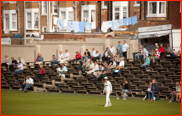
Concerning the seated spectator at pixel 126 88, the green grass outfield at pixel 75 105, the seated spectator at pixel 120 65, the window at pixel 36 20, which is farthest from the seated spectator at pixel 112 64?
the window at pixel 36 20

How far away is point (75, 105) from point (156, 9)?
20.3 meters

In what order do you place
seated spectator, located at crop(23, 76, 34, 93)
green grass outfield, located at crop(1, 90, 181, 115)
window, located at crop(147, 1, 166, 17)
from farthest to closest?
window, located at crop(147, 1, 166, 17)
seated spectator, located at crop(23, 76, 34, 93)
green grass outfield, located at crop(1, 90, 181, 115)

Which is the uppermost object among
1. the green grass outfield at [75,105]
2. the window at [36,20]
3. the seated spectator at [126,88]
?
the window at [36,20]

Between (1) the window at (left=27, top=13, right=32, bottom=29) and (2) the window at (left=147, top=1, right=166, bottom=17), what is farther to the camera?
(1) the window at (left=27, top=13, right=32, bottom=29)

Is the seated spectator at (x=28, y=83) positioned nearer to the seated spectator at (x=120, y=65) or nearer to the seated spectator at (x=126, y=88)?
the seated spectator at (x=120, y=65)

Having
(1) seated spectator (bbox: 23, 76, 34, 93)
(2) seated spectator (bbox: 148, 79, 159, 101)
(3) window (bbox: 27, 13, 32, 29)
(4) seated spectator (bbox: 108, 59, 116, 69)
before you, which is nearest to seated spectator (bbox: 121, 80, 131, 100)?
(2) seated spectator (bbox: 148, 79, 159, 101)

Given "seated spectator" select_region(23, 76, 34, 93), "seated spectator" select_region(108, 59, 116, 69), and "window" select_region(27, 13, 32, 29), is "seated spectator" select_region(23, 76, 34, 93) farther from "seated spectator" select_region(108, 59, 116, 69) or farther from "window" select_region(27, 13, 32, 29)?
"window" select_region(27, 13, 32, 29)

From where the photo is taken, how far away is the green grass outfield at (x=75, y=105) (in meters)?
20.1

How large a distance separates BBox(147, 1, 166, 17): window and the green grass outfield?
52.8ft

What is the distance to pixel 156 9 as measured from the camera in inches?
1590

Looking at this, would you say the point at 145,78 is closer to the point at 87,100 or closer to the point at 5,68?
the point at 87,100

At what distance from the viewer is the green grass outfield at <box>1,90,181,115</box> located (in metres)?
20.1

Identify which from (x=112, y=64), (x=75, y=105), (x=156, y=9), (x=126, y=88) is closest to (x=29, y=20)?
(x=156, y=9)

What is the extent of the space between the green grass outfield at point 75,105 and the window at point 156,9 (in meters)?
16.1
